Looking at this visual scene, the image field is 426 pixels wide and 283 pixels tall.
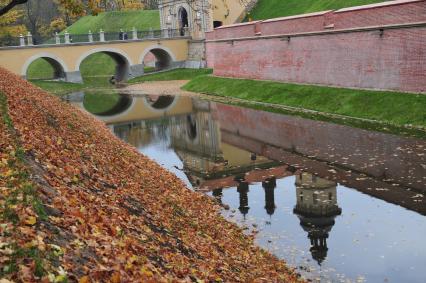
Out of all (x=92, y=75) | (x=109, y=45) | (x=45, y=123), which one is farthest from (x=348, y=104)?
(x=92, y=75)

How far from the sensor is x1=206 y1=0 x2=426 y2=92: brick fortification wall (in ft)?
72.0

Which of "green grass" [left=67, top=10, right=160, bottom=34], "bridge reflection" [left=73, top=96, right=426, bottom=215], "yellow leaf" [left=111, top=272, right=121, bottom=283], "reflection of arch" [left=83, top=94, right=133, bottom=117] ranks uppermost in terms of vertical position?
"green grass" [left=67, top=10, right=160, bottom=34]

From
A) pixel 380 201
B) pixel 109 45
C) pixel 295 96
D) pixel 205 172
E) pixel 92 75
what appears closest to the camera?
pixel 380 201

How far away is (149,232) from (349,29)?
2074 centimetres

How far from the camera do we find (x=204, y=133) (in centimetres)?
2322

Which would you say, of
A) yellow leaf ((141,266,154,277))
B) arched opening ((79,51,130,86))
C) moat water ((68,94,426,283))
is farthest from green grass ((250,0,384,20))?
yellow leaf ((141,266,154,277))

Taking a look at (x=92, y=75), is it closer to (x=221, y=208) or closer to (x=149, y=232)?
(x=221, y=208)

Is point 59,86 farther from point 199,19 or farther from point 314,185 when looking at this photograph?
point 314,185

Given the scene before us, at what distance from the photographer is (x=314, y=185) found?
13578 millimetres

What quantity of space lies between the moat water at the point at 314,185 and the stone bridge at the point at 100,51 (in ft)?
91.0

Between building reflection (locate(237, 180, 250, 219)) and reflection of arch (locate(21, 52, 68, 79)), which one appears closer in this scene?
building reflection (locate(237, 180, 250, 219))

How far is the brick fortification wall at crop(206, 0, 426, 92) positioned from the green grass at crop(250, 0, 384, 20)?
4282 mm

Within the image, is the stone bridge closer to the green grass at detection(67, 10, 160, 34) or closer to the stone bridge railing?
the stone bridge railing

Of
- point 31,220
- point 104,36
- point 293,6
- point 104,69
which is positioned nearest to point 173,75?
point 104,36
